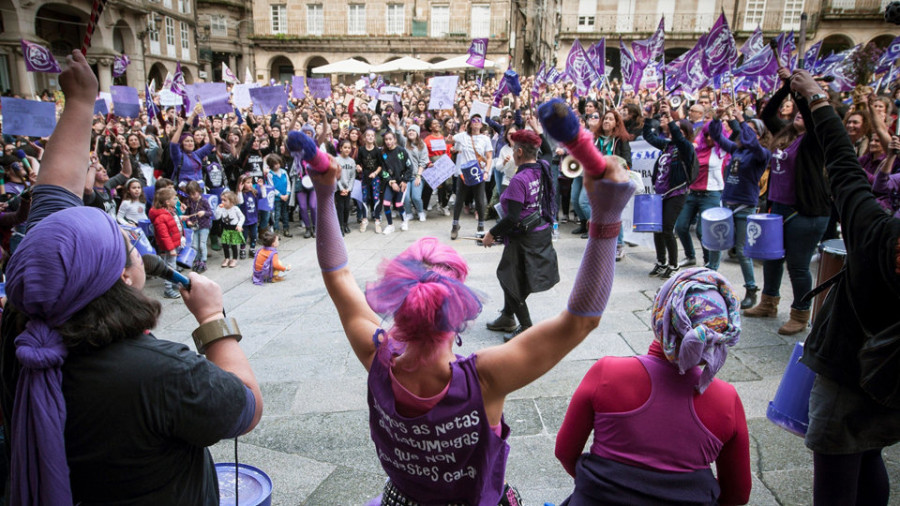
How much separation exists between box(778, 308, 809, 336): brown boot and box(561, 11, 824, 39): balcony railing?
1438 inches

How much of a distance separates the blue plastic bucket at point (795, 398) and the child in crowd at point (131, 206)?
7285 millimetres

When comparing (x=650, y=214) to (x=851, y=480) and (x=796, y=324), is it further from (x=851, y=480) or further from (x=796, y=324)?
(x=851, y=480)

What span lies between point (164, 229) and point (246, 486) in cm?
583

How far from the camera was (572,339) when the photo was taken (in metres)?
1.46

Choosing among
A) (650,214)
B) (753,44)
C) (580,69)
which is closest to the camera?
(650,214)

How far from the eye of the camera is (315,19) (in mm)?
40750

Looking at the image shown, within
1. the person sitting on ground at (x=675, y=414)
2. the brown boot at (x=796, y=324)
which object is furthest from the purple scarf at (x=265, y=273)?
the person sitting on ground at (x=675, y=414)

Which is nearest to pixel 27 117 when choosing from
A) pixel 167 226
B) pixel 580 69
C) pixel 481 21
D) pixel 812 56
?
pixel 167 226

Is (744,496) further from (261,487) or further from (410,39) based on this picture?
(410,39)

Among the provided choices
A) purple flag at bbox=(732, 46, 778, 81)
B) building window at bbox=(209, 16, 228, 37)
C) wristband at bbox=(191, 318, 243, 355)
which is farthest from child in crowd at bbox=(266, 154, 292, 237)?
building window at bbox=(209, 16, 228, 37)

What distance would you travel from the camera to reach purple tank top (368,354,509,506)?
58.8 inches

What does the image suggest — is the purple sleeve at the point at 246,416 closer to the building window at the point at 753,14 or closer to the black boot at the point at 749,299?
the black boot at the point at 749,299

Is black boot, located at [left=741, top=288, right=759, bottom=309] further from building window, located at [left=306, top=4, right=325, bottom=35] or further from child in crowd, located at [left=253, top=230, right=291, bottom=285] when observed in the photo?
building window, located at [left=306, top=4, right=325, bottom=35]

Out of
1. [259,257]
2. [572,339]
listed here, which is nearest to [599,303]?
[572,339]
